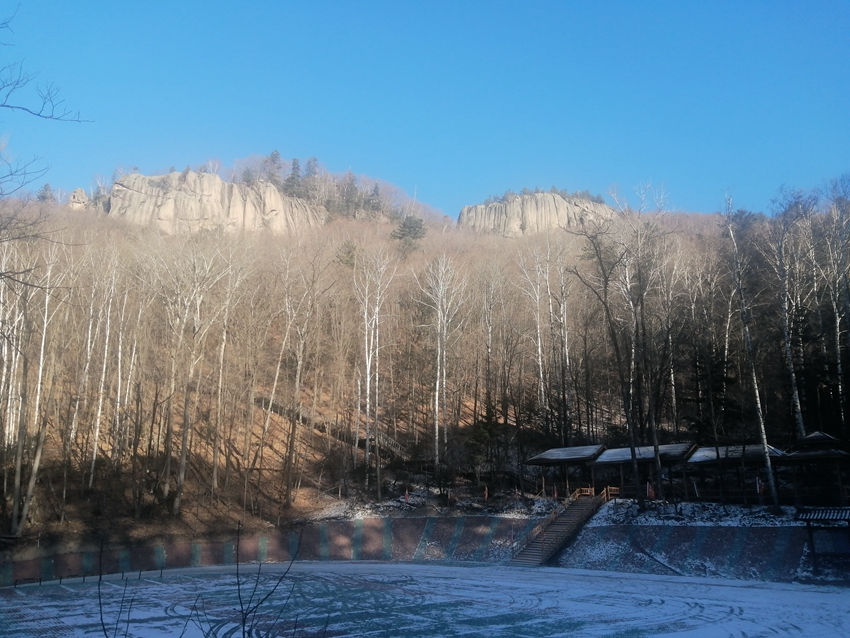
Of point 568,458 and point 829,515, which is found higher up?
point 568,458

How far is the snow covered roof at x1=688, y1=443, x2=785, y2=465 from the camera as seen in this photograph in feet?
93.7

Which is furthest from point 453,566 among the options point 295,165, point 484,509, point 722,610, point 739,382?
point 295,165

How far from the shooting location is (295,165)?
354 ft

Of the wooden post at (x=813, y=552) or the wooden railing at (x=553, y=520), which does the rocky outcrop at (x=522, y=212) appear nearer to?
the wooden railing at (x=553, y=520)

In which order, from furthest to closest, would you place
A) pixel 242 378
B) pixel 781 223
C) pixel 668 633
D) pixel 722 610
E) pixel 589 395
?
1. pixel 589 395
2. pixel 242 378
3. pixel 781 223
4. pixel 722 610
5. pixel 668 633

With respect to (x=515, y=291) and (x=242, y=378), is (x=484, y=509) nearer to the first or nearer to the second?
(x=242, y=378)

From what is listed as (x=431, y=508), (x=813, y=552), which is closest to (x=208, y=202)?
(x=431, y=508)

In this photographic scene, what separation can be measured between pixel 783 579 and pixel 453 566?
36.8ft

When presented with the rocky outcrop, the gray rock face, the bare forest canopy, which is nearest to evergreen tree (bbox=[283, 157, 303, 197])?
the gray rock face

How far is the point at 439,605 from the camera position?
55.2 feet

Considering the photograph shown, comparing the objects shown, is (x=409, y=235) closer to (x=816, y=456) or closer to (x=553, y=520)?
(x=553, y=520)

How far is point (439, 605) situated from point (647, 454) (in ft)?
59.7

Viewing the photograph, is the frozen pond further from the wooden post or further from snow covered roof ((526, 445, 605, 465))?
snow covered roof ((526, 445, 605, 465))

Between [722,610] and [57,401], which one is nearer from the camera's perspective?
[722,610]
